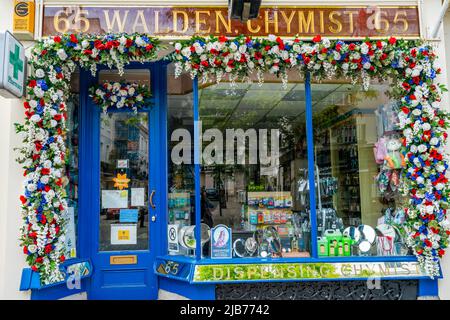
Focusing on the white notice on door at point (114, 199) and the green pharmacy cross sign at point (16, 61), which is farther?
the white notice on door at point (114, 199)

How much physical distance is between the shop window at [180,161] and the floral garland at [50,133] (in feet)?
2.67

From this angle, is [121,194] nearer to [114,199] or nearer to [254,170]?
[114,199]

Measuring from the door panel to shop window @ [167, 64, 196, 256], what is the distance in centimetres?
24

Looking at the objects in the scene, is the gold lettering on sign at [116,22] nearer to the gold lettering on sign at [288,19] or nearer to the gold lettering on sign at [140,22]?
the gold lettering on sign at [140,22]

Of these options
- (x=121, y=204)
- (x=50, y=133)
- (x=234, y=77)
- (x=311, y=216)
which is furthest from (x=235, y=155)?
(x=50, y=133)

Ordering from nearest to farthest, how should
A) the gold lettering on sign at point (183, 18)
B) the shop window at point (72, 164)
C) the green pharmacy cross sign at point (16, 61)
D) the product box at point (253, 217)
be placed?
the green pharmacy cross sign at point (16, 61), the gold lettering on sign at point (183, 18), the shop window at point (72, 164), the product box at point (253, 217)

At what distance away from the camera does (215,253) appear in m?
4.96

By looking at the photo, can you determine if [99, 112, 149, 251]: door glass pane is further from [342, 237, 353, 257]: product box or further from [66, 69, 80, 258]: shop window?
[342, 237, 353, 257]: product box

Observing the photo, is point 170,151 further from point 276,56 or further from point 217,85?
point 276,56

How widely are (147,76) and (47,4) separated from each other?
1.50 metres

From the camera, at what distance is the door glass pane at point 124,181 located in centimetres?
531

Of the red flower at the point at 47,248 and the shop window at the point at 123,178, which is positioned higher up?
the shop window at the point at 123,178

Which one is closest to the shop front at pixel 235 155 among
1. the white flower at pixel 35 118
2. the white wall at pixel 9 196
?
the white flower at pixel 35 118

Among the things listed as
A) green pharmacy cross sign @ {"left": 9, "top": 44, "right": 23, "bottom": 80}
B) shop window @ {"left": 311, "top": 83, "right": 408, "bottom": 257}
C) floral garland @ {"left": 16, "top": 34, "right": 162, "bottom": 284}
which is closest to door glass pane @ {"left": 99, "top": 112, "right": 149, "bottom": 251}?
floral garland @ {"left": 16, "top": 34, "right": 162, "bottom": 284}
